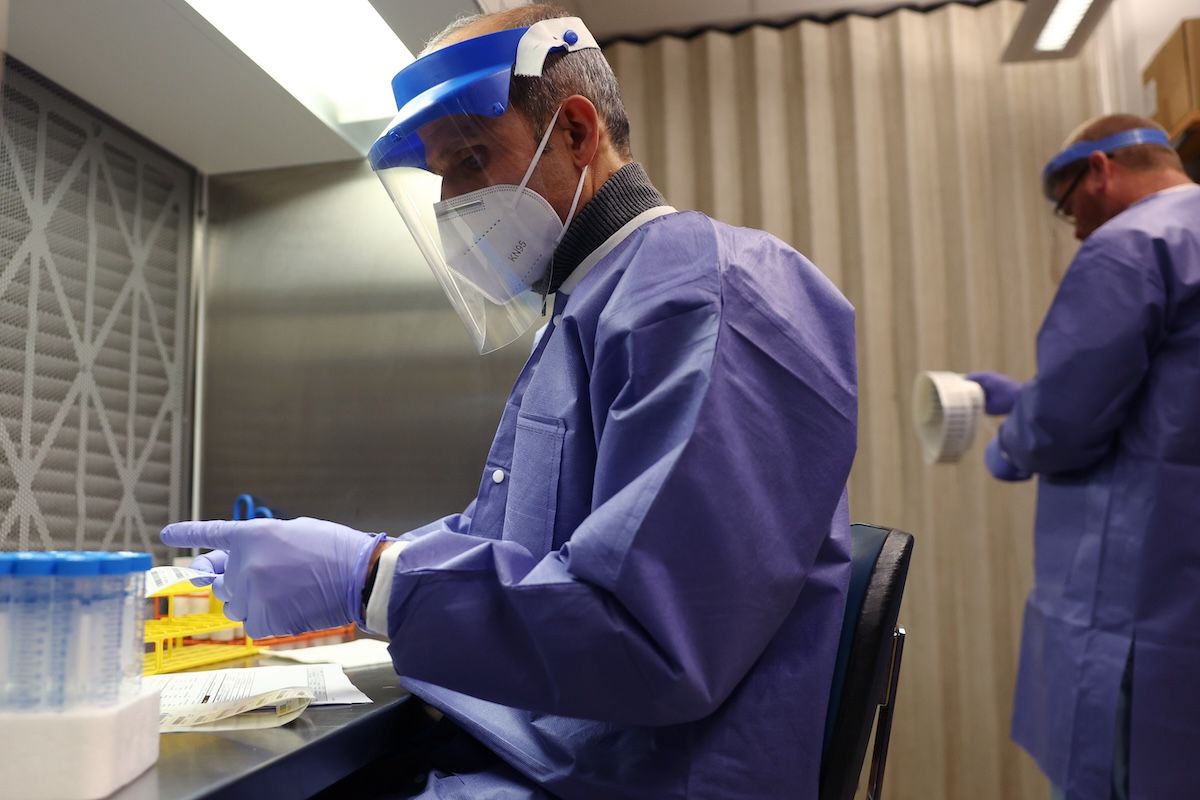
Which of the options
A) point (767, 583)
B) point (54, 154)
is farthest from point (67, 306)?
point (767, 583)

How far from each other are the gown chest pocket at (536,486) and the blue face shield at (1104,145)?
1798mm

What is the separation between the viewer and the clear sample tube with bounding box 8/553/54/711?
63 centimetres

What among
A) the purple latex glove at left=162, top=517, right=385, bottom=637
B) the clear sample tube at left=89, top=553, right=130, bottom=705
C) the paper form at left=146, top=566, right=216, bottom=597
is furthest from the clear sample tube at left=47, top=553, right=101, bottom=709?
→ the paper form at left=146, top=566, right=216, bottom=597

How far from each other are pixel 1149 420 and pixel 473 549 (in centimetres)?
153

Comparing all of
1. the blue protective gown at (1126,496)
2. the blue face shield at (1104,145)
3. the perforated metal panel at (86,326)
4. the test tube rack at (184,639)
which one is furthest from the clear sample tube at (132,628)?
the blue face shield at (1104,145)

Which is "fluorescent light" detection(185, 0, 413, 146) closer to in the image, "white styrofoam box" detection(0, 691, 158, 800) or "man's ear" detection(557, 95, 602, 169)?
"man's ear" detection(557, 95, 602, 169)

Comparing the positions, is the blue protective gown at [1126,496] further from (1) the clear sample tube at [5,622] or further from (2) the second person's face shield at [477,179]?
(1) the clear sample tube at [5,622]

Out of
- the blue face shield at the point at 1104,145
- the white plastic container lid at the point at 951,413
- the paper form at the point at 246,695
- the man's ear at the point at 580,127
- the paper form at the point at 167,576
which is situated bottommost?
the paper form at the point at 246,695

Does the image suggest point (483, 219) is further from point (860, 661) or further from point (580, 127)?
point (860, 661)

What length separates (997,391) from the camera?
229 cm

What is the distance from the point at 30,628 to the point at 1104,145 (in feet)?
7.56

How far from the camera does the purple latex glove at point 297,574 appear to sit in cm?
81

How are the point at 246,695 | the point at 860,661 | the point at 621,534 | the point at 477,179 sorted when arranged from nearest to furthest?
the point at 621,534 < the point at 860,661 < the point at 246,695 < the point at 477,179

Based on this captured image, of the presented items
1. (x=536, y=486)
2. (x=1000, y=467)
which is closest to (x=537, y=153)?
(x=536, y=486)
